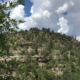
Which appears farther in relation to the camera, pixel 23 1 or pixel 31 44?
pixel 31 44

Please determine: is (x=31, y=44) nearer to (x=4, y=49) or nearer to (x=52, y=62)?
(x=52, y=62)

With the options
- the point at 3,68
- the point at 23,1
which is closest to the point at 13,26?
the point at 23,1

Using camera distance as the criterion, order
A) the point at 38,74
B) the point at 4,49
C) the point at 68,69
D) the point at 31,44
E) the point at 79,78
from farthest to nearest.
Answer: the point at 31,44 → the point at 68,69 → the point at 38,74 → the point at 79,78 → the point at 4,49

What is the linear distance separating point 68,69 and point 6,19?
Result: 32805 mm

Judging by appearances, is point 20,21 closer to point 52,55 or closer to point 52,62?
point 52,62

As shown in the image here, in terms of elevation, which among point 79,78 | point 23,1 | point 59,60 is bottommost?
point 79,78

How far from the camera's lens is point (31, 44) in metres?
49.4

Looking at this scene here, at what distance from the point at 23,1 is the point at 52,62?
34662 mm

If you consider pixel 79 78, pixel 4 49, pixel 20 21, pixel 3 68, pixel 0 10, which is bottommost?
pixel 79 78

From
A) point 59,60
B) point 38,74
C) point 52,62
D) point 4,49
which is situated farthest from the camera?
point 59,60

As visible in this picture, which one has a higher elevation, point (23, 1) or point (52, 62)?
point (23, 1)

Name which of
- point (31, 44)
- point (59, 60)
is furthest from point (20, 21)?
point (31, 44)

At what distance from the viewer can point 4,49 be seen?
2791 mm

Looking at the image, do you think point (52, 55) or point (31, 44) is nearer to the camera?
point (52, 55)
